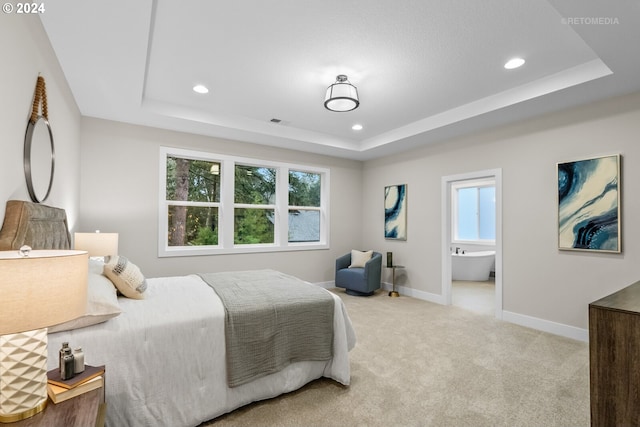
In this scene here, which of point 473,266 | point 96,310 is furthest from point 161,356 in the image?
point 473,266

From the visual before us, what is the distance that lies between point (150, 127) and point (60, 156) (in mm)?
→ 1629

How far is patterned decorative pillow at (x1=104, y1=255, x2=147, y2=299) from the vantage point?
83.1 inches

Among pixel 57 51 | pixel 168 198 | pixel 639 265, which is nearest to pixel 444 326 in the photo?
pixel 639 265

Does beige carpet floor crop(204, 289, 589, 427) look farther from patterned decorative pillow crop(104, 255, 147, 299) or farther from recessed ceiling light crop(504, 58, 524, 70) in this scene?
recessed ceiling light crop(504, 58, 524, 70)

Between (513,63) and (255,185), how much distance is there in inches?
150

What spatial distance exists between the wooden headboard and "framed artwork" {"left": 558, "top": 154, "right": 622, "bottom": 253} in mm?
4655

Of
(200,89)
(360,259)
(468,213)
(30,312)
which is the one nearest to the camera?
(30,312)

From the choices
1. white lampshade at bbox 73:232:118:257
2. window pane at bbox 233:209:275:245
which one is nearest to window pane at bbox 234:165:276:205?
window pane at bbox 233:209:275:245

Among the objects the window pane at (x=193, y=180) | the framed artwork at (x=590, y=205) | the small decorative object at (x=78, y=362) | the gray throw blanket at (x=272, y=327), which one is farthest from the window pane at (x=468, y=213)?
the small decorative object at (x=78, y=362)

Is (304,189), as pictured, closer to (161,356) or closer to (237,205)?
(237,205)

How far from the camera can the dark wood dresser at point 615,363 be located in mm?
1485

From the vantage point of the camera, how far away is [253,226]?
5246mm

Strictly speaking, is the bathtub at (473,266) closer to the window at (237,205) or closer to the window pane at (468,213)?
the window pane at (468,213)

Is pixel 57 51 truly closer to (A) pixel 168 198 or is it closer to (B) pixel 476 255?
(A) pixel 168 198
